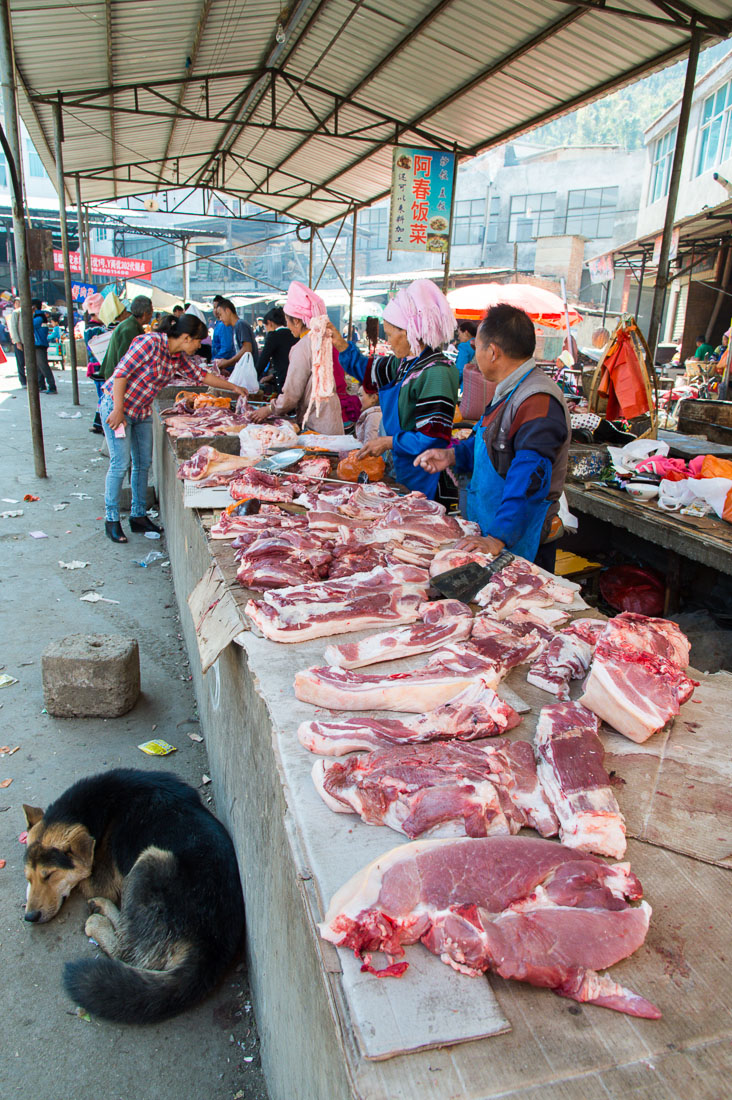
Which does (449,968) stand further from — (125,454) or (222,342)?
(222,342)

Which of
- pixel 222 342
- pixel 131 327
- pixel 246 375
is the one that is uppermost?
pixel 131 327

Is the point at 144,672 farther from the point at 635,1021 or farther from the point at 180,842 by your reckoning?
the point at 635,1021

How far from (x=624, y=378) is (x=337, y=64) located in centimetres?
686

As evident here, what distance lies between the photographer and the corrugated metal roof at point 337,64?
743 cm

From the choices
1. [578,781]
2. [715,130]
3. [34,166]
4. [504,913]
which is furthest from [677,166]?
[34,166]

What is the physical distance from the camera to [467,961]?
1354 mm

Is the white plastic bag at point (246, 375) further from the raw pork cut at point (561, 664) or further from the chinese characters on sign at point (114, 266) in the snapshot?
the chinese characters on sign at point (114, 266)

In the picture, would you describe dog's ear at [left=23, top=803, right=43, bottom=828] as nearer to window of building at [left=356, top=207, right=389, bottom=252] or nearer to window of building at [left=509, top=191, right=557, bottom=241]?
window of building at [left=509, top=191, right=557, bottom=241]

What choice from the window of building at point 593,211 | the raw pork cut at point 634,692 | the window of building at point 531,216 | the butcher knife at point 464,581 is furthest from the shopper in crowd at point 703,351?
the window of building at point 531,216

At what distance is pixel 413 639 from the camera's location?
2.56 metres

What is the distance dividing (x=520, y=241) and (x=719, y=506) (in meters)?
36.0

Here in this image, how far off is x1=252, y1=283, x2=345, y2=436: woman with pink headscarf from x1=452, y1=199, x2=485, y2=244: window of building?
119ft

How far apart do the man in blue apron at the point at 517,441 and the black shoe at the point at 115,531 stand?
483 centimetres

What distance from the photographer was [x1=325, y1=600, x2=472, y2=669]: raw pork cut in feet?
7.86
